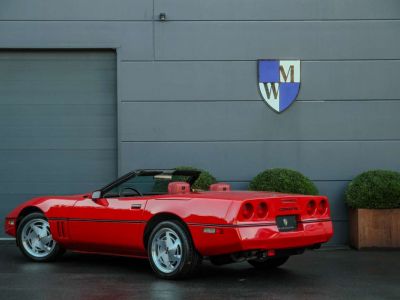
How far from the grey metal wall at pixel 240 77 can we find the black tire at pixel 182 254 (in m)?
4.43

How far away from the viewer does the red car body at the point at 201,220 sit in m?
7.41

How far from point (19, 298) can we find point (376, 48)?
8041 millimetres

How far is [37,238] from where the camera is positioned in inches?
373

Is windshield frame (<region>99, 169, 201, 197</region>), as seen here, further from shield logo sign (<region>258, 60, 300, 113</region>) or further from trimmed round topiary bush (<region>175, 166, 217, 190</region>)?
shield logo sign (<region>258, 60, 300, 113</region>)

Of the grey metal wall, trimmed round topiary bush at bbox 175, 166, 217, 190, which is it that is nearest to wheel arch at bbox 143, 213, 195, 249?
trimmed round topiary bush at bbox 175, 166, 217, 190

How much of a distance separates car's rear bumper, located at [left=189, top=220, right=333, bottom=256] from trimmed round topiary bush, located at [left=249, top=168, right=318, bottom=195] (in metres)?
3.40

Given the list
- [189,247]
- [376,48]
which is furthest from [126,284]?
[376,48]

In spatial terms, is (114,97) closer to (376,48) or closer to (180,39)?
(180,39)

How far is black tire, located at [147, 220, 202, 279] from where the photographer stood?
7.65 metres

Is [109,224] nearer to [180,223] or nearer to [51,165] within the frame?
[180,223]

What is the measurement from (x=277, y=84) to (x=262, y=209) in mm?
5097

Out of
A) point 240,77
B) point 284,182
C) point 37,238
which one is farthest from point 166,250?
point 240,77

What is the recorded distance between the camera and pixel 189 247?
766 centimetres

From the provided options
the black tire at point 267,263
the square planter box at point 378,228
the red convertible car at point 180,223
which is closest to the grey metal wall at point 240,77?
the square planter box at point 378,228
